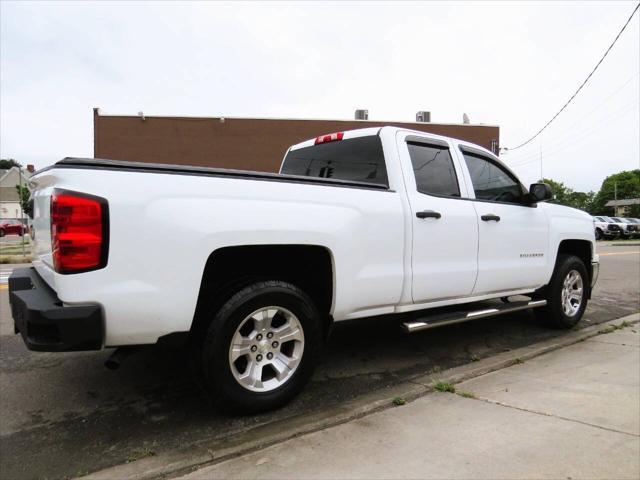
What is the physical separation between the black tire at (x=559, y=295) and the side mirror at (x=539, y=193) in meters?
0.91

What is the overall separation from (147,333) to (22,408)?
148 cm

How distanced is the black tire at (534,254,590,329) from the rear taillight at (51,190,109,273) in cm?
455

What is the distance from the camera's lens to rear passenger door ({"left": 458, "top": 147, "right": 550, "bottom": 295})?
4316 millimetres

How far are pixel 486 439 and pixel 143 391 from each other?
2.41 m

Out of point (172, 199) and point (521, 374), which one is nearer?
point (172, 199)

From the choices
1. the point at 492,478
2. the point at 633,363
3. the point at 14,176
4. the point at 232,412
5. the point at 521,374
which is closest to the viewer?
the point at 492,478

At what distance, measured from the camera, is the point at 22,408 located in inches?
132

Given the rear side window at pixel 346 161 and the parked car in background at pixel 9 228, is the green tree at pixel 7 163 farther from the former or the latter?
the rear side window at pixel 346 161

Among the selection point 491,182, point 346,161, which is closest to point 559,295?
point 491,182

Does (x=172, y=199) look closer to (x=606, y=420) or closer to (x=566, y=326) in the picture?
(x=606, y=420)

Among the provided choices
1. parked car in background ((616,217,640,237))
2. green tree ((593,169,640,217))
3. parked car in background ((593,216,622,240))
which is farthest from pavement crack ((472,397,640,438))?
green tree ((593,169,640,217))

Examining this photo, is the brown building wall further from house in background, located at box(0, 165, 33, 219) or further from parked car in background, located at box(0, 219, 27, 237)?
house in background, located at box(0, 165, 33, 219)

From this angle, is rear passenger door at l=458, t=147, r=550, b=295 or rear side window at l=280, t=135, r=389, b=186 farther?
rear passenger door at l=458, t=147, r=550, b=295

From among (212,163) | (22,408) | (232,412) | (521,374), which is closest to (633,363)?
(521,374)
